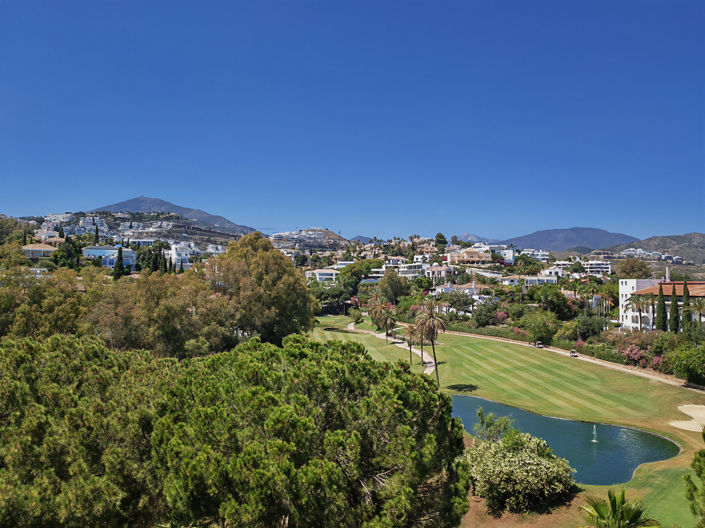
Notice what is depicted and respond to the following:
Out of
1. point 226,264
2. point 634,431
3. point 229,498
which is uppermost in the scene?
point 226,264

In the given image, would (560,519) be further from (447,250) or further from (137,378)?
(447,250)

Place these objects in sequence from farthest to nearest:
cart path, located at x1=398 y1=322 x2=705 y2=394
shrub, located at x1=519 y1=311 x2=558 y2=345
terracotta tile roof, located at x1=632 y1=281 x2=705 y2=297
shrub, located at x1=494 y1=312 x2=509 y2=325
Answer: shrub, located at x1=494 y1=312 x2=509 y2=325
shrub, located at x1=519 y1=311 x2=558 y2=345
terracotta tile roof, located at x1=632 y1=281 x2=705 y2=297
cart path, located at x1=398 y1=322 x2=705 y2=394

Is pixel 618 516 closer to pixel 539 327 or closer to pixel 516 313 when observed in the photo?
pixel 539 327

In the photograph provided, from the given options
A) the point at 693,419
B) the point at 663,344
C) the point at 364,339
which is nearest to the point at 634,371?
the point at 663,344

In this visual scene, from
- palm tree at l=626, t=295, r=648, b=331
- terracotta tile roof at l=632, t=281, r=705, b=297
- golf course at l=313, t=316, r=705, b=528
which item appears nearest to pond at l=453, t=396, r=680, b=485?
golf course at l=313, t=316, r=705, b=528

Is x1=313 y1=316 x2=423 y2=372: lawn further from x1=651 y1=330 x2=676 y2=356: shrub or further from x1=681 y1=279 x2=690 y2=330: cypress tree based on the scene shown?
x1=681 y1=279 x2=690 y2=330: cypress tree

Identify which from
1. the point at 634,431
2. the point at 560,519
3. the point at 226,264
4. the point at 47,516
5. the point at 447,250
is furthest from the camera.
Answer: the point at 447,250

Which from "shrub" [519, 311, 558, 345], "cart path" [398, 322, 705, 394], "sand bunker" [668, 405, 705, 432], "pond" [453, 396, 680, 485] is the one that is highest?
"shrub" [519, 311, 558, 345]

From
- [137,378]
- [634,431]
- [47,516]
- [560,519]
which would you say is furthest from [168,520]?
[634,431]
